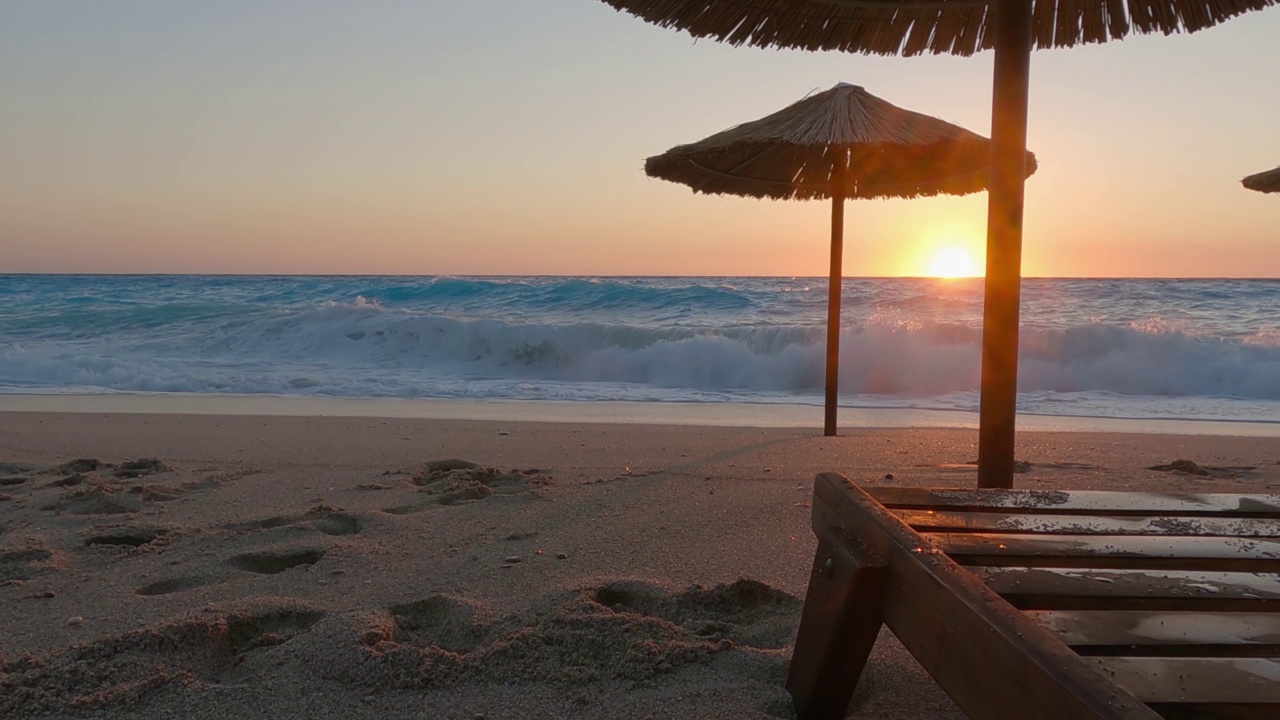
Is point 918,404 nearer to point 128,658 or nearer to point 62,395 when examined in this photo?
point 128,658

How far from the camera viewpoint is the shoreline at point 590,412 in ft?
24.7

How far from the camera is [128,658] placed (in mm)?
2025

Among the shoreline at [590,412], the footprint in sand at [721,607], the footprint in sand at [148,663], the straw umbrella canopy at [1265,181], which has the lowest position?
the shoreline at [590,412]

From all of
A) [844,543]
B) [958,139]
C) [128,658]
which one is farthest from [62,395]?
[844,543]

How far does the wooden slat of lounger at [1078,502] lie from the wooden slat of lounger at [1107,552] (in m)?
0.19

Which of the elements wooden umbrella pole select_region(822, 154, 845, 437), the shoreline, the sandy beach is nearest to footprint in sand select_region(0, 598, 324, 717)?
the sandy beach

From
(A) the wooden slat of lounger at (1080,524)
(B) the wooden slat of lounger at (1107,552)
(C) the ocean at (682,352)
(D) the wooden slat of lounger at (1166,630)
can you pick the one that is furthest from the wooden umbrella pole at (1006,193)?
(C) the ocean at (682,352)

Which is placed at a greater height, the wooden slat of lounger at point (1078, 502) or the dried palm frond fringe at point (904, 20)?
the dried palm frond fringe at point (904, 20)

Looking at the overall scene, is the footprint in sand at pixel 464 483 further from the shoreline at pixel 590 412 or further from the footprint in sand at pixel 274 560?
the shoreline at pixel 590 412

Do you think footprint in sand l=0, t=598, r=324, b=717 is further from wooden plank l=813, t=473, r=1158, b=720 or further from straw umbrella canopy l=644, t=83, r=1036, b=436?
straw umbrella canopy l=644, t=83, r=1036, b=436

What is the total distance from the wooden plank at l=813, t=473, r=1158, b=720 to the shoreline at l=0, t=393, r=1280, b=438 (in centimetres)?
590

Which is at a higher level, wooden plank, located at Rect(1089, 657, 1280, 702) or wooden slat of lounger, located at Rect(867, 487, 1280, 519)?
wooden slat of lounger, located at Rect(867, 487, 1280, 519)

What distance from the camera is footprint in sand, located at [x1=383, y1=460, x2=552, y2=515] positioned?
152 inches

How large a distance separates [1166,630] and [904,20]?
98.8 inches
